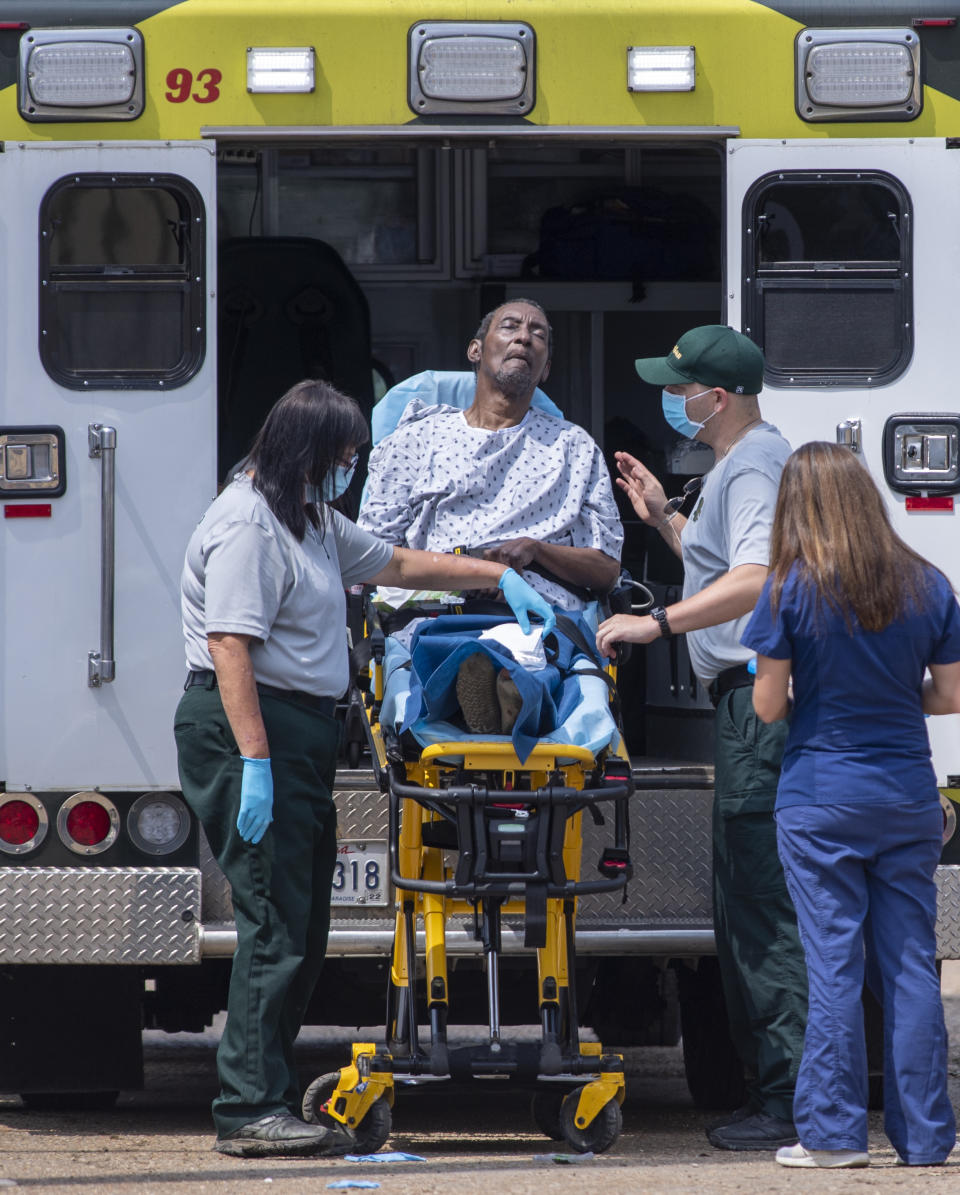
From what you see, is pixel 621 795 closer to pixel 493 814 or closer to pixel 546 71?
pixel 493 814

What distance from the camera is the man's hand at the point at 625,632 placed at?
471 centimetres

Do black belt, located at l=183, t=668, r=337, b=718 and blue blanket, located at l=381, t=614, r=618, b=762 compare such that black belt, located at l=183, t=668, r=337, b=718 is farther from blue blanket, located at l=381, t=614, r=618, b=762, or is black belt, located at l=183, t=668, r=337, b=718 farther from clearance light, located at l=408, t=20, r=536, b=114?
clearance light, located at l=408, t=20, r=536, b=114

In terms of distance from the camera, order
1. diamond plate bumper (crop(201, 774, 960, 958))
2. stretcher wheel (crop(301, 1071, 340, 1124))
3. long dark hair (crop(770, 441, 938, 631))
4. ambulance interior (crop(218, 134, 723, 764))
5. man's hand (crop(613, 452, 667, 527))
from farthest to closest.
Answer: ambulance interior (crop(218, 134, 723, 764)), man's hand (crop(613, 452, 667, 527)), diamond plate bumper (crop(201, 774, 960, 958)), stretcher wheel (crop(301, 1071, 340, 1124)), long dark hair (crop(770, 441, 938, 631))

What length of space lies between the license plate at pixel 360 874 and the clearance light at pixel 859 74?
2.22 meters

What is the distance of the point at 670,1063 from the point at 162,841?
3.47m

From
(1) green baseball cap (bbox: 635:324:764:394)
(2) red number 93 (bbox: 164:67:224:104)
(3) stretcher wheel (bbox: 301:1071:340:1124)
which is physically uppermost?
(2) red number 93 (bbox: 164:67:224:104)

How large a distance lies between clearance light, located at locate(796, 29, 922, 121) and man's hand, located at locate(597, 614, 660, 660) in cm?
145

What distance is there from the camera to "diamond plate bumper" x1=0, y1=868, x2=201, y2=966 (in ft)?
16.3

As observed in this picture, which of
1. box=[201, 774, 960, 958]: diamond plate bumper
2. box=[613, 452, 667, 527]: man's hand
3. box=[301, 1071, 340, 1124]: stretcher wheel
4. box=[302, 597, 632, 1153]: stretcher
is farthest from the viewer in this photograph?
box=[613, 452, 667, 527]: man's hand

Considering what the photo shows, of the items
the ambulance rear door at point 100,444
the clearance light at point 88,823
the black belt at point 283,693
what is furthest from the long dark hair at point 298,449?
the clearance light at point 88,823

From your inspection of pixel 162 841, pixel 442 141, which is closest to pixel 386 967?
pixel 162 841

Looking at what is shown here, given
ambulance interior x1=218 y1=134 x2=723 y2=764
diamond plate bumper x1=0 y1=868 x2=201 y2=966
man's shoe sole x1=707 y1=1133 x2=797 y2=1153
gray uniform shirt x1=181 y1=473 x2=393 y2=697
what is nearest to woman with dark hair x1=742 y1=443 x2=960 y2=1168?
man's shoe sole x1=707 y1=1133 x2=797 y2=1153

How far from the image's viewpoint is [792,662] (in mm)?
4414

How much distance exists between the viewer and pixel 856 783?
14.2ft
